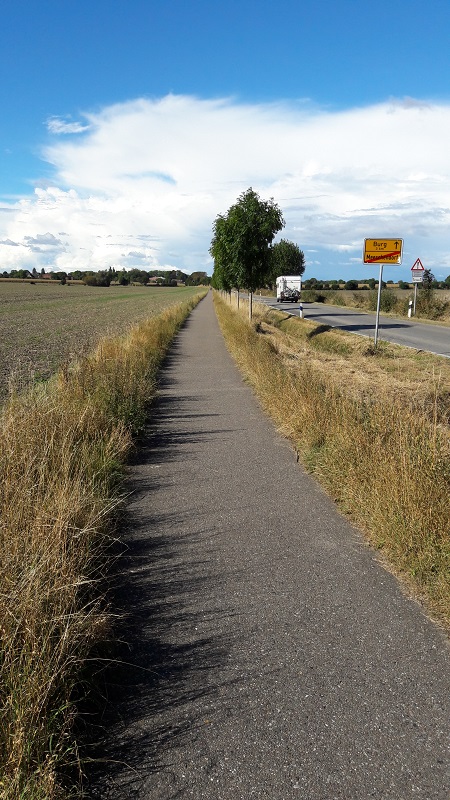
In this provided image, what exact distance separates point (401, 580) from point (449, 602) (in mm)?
527

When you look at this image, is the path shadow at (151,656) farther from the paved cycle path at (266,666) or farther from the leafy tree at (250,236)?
the leafy tree at (250,236)

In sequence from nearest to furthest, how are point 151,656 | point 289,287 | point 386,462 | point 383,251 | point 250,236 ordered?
1. point 151,656
2. point 386,462
3. point 383,251
4. point 250,236
5. point 289,287

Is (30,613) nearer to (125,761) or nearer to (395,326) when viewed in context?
(125,761)

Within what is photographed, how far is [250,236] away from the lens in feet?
84.6

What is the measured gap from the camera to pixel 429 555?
12.6 feet

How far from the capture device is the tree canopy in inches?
1011

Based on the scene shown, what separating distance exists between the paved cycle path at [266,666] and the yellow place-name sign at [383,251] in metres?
12.1

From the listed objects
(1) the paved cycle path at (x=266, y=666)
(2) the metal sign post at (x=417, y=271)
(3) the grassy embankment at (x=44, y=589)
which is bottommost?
(1) the paved cycle path at (x=266, y=666)

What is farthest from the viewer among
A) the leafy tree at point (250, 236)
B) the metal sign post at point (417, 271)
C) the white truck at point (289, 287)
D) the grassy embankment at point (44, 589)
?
the white truck at point (289, 287)

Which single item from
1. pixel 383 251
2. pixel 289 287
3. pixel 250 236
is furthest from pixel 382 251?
pixel 289 287

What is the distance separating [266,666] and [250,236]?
24.4 meters

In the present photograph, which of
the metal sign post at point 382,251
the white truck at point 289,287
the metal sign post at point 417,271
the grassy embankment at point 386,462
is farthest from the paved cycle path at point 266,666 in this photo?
the white truck at point 289,287

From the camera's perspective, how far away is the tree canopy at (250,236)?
25672 mm

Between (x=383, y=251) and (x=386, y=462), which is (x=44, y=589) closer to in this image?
(x=386, y=462)
